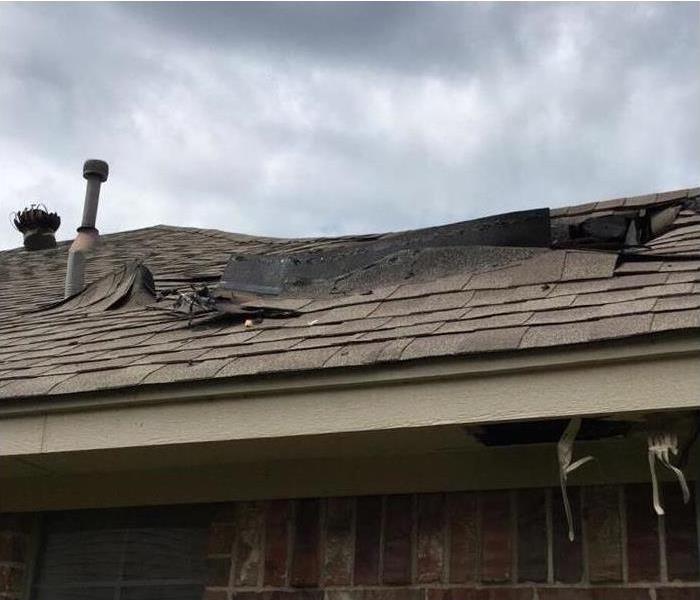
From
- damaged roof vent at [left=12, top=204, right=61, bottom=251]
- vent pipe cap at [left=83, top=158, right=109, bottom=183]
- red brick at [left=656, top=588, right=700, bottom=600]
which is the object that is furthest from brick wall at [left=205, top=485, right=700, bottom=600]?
damaged roof vent at [left=12, top=204, right=61, bottom=251]

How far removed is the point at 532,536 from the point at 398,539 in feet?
1.46

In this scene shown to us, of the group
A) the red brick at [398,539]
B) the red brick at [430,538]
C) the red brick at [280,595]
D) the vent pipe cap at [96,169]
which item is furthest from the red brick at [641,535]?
the vent pipe cap at [96,169]

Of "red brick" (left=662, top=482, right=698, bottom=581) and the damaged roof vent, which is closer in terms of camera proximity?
"red brick" (left=662, top=482, right=698, bottom=581)

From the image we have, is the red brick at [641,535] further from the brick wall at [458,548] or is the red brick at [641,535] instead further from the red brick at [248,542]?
the red brick at [248,542]

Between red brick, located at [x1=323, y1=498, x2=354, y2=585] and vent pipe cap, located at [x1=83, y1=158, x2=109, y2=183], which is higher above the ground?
vent pipe cap, located at [x1=83, y1=158, x2=109, y2=183]

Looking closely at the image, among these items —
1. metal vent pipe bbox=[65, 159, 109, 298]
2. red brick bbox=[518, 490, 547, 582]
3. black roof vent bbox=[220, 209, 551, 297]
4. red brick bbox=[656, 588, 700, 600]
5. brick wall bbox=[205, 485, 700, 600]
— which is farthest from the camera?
metal vent pipe bbox=[65, 159, 109, 298]

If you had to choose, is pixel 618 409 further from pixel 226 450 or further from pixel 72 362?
pixel 72 362

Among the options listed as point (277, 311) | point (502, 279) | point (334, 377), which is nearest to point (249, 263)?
point (277, 311)

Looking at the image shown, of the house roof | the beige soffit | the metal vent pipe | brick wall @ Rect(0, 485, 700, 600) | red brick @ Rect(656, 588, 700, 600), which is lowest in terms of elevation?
red brick @ Rect(656, 588, 700, 600)

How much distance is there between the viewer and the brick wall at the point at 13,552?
397cm

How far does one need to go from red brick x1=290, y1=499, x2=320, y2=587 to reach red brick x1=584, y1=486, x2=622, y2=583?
0.90m

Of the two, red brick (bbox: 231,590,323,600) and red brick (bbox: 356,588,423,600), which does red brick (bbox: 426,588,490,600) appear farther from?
red brick (bbox: 231,590,323,600)

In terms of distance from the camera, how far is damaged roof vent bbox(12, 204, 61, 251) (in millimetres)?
9977

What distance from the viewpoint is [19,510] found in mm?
4070
